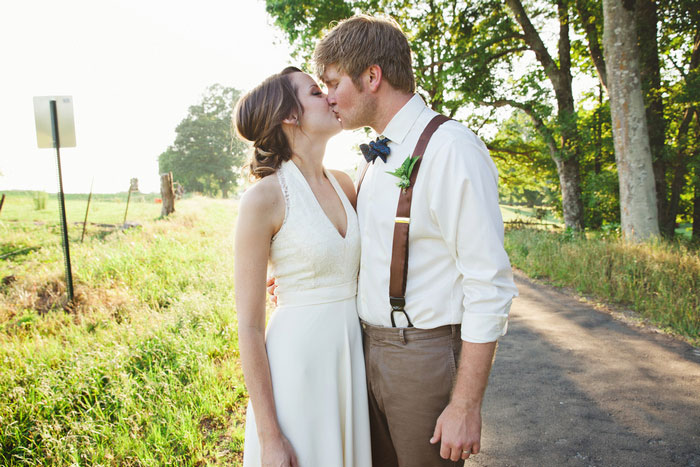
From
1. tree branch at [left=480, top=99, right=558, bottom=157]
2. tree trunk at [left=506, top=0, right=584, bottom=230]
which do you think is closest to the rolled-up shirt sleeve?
tree trunk at [left=506, top=0, right=584, bottom=230]

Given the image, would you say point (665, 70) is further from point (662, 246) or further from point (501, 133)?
point (662, 246)

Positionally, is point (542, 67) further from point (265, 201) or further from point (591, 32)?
point (265, 201)

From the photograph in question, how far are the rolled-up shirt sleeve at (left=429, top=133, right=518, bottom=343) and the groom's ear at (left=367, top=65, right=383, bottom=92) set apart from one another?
19.7 inches

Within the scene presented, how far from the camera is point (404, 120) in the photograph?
1.84m

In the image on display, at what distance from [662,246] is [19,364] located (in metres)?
8.75

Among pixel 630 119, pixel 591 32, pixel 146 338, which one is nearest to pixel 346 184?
pixel 146 338

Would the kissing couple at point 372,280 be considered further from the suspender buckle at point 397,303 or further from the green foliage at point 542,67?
the green foliage at point 542,67

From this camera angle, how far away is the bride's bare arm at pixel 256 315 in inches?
67.0

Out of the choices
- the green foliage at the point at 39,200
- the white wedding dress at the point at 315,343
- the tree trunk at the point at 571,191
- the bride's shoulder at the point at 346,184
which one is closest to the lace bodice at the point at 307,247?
the white wedding dress at the point at 315,343

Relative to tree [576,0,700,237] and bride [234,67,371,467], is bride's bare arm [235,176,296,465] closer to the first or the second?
bride [234,67,371,467]

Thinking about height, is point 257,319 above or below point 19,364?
above

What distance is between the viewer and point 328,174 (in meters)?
2.34

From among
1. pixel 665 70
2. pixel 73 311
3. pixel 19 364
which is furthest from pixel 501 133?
pixel 19 364

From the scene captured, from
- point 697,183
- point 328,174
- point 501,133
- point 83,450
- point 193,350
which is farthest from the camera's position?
point 501,133
